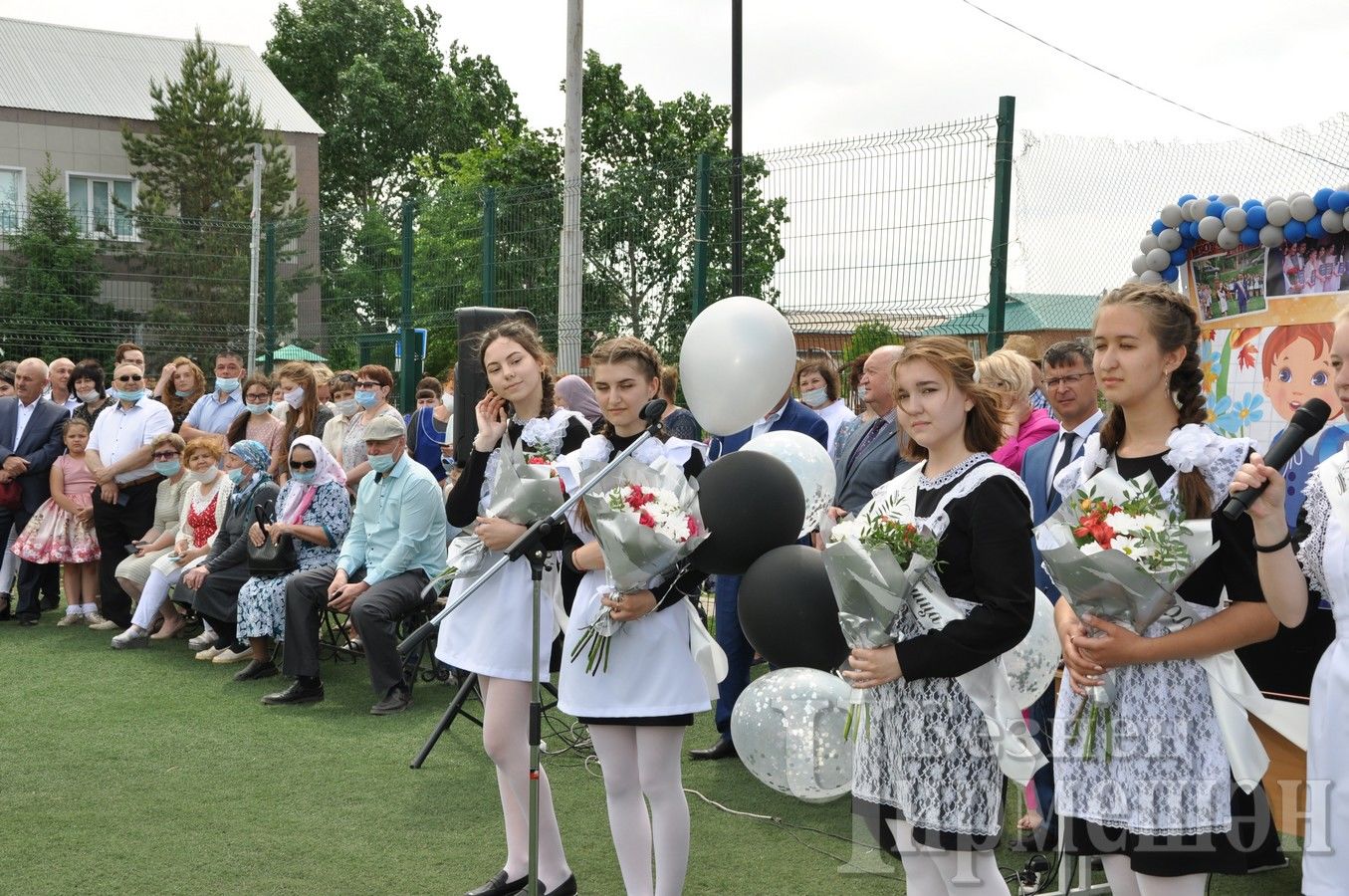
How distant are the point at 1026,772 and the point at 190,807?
3950mm

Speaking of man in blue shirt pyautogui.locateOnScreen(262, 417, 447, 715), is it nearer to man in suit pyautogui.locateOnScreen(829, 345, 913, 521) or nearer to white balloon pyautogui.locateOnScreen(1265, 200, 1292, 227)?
man in suit pyautogui.locateOnScreen(829, 345, 913, 521)

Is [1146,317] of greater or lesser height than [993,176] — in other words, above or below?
below

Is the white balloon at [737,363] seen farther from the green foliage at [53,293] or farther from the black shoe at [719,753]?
the green foliage at [53,293]

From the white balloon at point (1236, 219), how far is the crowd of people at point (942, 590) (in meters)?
1.06

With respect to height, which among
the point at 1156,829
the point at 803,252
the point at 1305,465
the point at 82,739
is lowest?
the point at 82,739

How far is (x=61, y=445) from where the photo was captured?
10.1 meters

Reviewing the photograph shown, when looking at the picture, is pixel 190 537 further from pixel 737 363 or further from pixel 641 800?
pixel 737 363

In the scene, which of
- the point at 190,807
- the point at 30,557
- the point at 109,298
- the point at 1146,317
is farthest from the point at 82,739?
the point at 109,298

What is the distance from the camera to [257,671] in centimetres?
791

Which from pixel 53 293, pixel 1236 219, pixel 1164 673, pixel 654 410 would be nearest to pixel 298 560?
pixel 654 410

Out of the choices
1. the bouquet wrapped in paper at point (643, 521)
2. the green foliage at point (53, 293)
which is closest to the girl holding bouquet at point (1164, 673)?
the bouquet wrapped in paper at point (643, 521)

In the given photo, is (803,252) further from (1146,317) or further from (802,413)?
(1146,317)

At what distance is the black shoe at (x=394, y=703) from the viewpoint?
7055mm

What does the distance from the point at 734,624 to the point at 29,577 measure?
252 inches
